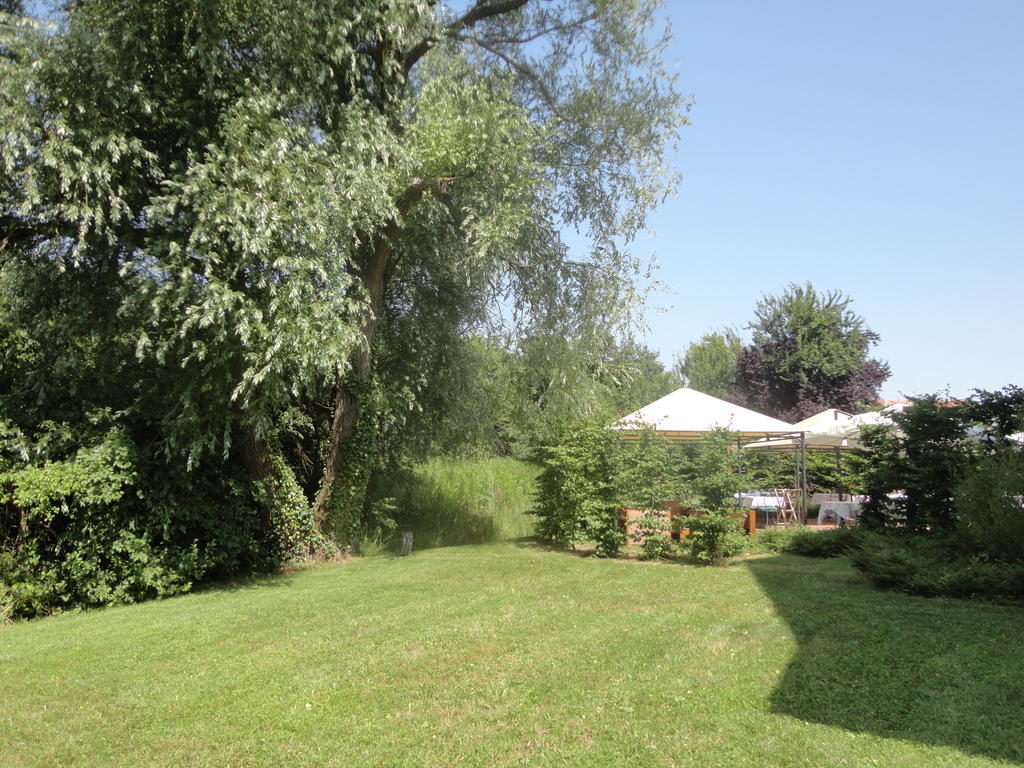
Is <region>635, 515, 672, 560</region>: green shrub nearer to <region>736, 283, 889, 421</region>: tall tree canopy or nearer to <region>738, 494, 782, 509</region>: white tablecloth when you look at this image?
<region>738, 494, 782, 509</region>: white tablecloth

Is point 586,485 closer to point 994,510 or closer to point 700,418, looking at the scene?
point 700,418

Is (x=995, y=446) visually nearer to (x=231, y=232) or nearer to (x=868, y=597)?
(x=868, y=597)

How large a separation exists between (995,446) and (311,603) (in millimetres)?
8454

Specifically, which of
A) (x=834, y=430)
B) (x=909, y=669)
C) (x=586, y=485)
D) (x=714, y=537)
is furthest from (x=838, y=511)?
(x=909, y=669)

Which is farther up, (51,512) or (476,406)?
(476,406)

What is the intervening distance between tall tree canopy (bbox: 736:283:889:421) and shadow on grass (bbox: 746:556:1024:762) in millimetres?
25669

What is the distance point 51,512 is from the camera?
8.05 m

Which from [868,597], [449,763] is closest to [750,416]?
[868,597]

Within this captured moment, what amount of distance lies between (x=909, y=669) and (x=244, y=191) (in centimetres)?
758

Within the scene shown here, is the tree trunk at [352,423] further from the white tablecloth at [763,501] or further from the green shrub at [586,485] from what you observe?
the white tablecloth at [763,501]

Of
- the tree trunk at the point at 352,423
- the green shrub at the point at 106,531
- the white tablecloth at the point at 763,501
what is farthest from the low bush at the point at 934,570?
the green shrub at the point at 106,531

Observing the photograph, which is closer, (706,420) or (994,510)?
(994,510)

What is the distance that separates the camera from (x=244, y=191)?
8.15 meters

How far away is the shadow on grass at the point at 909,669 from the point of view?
4332mm
